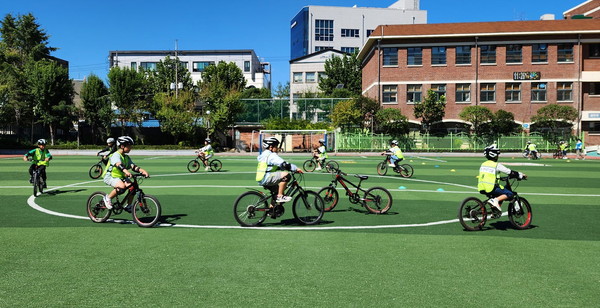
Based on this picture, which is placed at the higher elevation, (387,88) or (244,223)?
(387,88)

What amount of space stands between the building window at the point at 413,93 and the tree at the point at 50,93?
36.5 meters

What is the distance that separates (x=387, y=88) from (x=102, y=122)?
104ft

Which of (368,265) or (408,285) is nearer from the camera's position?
(408,285)

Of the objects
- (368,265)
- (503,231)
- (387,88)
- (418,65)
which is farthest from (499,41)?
(368,265)

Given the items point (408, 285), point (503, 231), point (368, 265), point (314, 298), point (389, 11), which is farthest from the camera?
point (389, 11)

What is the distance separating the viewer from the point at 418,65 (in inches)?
1956

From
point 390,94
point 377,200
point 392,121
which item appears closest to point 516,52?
point 390,94

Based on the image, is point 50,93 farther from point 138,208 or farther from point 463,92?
point 138,208

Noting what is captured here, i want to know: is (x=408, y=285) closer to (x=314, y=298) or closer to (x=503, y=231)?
(x=314, y=298)

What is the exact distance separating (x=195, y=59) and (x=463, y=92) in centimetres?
5037

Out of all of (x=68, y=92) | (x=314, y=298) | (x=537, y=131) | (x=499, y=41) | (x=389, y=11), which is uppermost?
(x=389, y=11)

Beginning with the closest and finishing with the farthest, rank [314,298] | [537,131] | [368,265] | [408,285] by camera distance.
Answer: [314,298]
[408,285]
[368,265]
[537,131]

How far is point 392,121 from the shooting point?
158ft

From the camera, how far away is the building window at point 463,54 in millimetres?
49156
